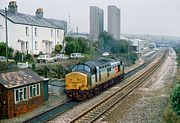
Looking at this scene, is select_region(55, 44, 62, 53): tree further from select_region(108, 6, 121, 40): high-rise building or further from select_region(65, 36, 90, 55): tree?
select_region(108, 6, 121, 40): high-rise building

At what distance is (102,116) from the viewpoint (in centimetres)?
2058

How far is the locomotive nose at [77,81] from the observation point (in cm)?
2594

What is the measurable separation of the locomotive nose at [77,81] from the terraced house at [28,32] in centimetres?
2124

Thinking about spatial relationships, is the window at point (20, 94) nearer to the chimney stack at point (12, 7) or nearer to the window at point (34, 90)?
the window at point (34, 90)

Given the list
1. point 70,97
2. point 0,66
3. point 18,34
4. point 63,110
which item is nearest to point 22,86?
point 63,110

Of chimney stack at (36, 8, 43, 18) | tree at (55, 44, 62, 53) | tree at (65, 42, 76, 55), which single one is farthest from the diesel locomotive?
tree at (65, 42, 76, 55)

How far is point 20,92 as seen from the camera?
2191cm

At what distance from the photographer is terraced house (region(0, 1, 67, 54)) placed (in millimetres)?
45312

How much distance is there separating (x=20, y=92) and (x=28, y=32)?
27636 millimetres

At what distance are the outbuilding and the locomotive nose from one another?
194 centimetres

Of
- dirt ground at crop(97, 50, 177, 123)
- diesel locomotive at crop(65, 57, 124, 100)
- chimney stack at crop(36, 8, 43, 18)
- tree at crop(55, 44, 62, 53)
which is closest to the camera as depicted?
dirt ground at crop(97, 50, 177, 123)

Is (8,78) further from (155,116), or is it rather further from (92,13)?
(92,13)

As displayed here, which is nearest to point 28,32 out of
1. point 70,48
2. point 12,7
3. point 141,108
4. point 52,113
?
point 12,7

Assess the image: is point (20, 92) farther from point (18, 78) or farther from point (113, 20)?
point (113, 20)
